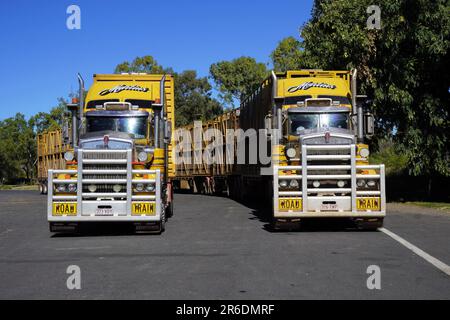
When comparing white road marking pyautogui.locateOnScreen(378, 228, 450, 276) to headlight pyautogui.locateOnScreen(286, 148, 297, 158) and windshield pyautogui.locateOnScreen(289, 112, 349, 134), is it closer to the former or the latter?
headlight pyautogui.locateOnScreen(286, 148, 297, 158)

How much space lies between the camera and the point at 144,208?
13594mm

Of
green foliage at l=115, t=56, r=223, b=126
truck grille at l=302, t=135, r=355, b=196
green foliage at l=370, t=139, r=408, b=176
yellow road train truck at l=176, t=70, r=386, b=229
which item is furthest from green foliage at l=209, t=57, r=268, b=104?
truck grille at l=302, t=135, r=355, b=196

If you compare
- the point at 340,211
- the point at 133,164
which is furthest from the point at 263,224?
the point at 133,164

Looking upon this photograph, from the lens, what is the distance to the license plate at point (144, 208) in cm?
1357

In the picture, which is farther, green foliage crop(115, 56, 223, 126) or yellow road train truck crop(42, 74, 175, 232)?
green foliage crop(115, 56, 223, 126)

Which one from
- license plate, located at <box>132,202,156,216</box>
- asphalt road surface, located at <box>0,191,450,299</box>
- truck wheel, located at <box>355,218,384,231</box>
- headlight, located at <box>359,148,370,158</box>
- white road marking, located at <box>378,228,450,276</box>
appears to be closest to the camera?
asphalt road surface, located at <box>0,191,450,299</box>

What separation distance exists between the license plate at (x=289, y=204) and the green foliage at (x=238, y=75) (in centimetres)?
6012

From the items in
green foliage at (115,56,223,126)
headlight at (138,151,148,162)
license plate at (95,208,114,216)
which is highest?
green foliage at (115,56,223,126)

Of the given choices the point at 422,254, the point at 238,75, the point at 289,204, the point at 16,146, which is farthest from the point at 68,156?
the point at 16,146

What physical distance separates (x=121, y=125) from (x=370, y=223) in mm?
6426

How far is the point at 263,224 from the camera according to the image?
16141 millimetres

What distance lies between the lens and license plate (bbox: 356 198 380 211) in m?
13.9

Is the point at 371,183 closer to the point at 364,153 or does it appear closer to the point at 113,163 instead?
the point at 364,153

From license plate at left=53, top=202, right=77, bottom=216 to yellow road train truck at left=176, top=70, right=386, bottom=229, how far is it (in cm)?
442
